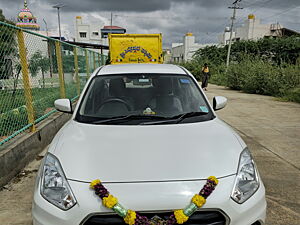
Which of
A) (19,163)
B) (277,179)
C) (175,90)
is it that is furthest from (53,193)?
(277,179)

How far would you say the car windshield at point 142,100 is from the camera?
101 inches

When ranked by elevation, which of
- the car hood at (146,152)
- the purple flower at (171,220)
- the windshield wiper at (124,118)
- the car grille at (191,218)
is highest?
the windshield wiper at (124,118)

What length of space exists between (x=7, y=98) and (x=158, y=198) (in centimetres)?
383

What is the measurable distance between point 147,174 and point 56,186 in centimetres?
65

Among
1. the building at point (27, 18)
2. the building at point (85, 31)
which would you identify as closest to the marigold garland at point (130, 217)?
the building at point (27, 18)

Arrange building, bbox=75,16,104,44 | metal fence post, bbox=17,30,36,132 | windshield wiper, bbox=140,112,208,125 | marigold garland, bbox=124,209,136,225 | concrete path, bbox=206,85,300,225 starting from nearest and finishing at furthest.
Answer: marigold garland, bbox=124,209,136,225, windshield wiper, bbox=140,112,208,125, concrete path, bbox=206,85,300,225, metal fence post, bbox=17,30,36,132, building, bbox=75,16,104,44

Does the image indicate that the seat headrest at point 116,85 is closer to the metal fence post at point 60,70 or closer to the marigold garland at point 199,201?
the marigold garland at point 199,201

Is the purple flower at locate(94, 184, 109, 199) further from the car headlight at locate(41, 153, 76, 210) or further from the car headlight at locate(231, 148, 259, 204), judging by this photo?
the car headlight at locate(231, 148, 259, 204)

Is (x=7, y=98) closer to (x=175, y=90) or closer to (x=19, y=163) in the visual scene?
(x=19, y=163)

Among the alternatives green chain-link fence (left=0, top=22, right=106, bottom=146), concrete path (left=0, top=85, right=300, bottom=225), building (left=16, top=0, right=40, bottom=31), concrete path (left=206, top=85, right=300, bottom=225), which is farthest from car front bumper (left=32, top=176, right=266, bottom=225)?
building (left=16, top=0, right=40, bottom=31)

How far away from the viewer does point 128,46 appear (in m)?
10.2

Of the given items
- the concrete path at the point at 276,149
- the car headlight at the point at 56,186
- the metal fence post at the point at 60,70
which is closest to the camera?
the car headlight at the point at 56,186

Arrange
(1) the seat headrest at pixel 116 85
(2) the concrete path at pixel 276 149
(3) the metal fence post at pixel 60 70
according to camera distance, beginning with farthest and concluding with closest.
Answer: (3) the metal fence post at pixel 60 70, (1) the seat headrest at pixel 116 85, (2) the concrete path at pixel 276 149

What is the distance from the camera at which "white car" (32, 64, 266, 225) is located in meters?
1.59
